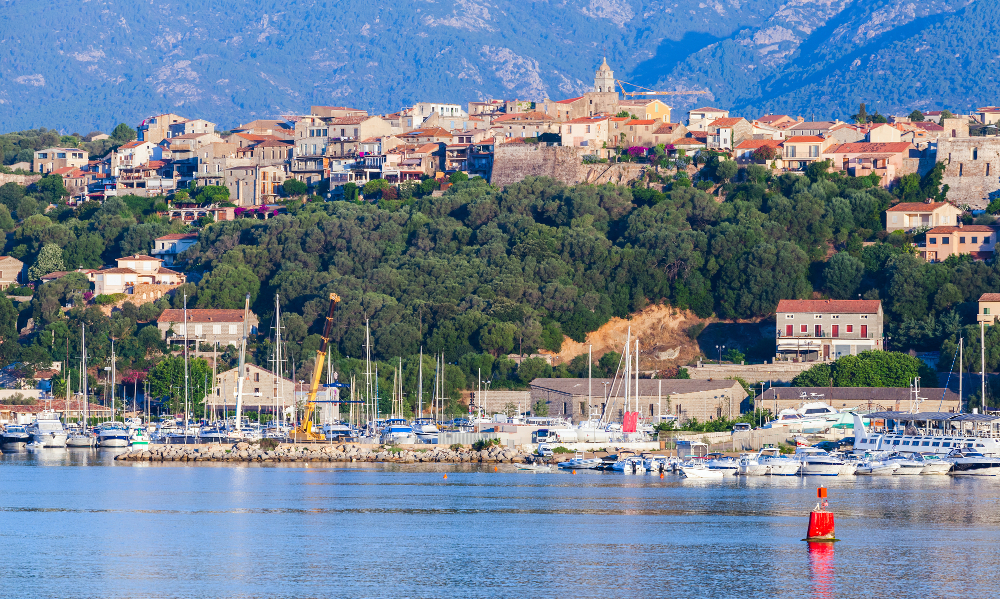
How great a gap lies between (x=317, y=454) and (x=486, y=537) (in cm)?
3091

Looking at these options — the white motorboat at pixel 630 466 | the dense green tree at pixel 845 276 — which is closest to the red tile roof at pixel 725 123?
the dense green tree at pixel 845 276

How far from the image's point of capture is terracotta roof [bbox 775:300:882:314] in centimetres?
7756

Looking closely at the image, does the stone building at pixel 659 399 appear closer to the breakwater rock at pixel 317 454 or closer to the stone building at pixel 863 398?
the stone building at pixel 863 398

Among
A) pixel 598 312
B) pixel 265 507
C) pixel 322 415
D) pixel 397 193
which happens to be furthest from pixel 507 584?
pixel 397 193

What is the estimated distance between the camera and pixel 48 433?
73.5 m

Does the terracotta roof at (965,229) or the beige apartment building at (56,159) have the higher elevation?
the beige apartment building at (56,159)

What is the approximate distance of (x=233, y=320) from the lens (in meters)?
87.2

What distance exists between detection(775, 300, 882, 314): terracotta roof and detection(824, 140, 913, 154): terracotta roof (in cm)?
1708

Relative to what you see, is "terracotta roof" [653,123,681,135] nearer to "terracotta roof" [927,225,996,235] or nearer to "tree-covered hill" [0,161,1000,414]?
"tree-covered hill" [0,161,1000,414]

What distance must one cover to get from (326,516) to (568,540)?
25.8ft

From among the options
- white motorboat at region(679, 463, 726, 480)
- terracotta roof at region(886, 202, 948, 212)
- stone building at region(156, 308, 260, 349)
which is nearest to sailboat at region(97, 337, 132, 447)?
stone building at region(156, 308, 260, 349)

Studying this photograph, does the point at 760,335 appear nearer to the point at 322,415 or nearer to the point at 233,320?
the point at 322,415

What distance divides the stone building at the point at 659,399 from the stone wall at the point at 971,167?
2518 cm

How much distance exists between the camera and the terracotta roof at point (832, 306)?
254 feet
